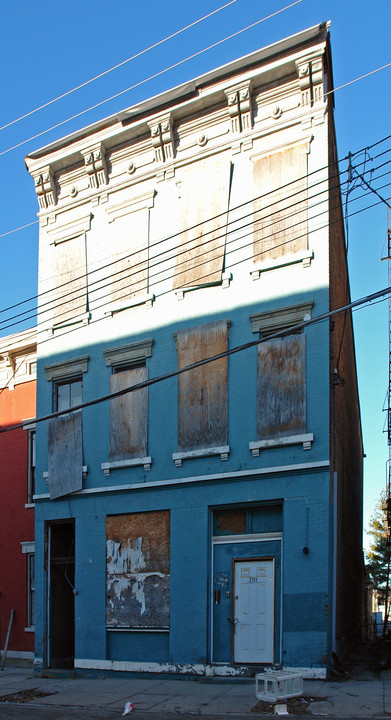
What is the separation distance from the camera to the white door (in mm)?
14523

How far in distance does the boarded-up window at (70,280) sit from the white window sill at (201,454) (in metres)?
4.83

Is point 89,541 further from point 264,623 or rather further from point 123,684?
point 264,623

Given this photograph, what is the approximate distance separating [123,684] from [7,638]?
18.2 feet

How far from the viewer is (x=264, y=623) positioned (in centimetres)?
1461

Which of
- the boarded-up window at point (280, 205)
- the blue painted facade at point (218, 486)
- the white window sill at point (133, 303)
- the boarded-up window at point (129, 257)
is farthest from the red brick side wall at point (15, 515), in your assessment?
the boarded-up window at point (280, 205)

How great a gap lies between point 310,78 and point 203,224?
3723mm

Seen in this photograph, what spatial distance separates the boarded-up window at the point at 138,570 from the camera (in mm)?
16062

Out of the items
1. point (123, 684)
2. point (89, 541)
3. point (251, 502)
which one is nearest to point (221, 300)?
point (251, 502)

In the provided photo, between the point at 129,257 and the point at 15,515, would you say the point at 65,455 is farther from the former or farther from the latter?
the point at 129,257

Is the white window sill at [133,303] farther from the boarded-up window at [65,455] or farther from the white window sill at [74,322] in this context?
the boarded-up window at [65,455]

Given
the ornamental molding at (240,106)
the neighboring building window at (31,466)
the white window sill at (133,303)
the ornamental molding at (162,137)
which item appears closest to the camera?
the ornamental molding at (240,106)

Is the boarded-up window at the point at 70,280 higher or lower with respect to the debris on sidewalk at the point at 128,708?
higher

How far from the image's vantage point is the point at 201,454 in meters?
15.7

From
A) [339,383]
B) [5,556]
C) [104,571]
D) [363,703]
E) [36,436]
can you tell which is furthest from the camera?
[5,556]
